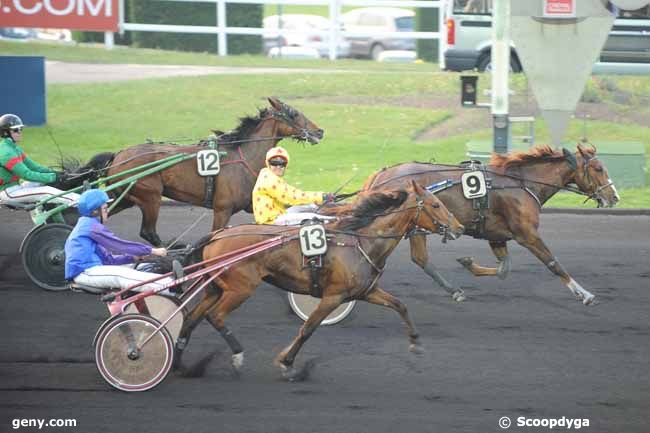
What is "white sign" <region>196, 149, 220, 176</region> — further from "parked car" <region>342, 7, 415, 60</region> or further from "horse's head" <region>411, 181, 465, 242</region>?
"parked car" <region>342, 7, 415, 60</region>

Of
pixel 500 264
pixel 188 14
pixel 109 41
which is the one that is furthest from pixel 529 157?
pixel 109 41

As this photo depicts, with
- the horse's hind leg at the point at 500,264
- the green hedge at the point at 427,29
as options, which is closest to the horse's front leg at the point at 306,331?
the horse's hind leg at the point at 500,264

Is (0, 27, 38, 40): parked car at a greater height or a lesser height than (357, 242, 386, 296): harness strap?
greater

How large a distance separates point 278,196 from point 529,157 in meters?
2.76

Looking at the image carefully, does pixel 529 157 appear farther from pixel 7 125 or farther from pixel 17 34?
pixel 17 34

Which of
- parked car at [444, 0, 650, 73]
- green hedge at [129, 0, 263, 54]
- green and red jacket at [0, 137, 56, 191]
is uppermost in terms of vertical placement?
green hedge at [129, 0, 263, 54]

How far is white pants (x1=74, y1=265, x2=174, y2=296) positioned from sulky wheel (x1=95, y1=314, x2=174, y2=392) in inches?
11.0

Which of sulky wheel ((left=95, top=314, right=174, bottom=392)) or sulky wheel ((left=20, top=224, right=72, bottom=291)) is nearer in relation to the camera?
sulky wheel ((left=95, top=314, right=174, bottom=392))

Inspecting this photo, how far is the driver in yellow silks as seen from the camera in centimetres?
909

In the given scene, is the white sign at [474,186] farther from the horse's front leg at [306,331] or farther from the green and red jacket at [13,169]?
the green and red jacket at [13,169]

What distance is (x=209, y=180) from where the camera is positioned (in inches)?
429

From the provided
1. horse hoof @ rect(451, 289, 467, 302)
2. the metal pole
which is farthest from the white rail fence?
horse hoof @ rect(451, 289, 467, 302)

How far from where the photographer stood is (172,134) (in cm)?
1858

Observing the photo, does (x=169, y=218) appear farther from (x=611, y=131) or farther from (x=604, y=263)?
(x=611, y=131)
